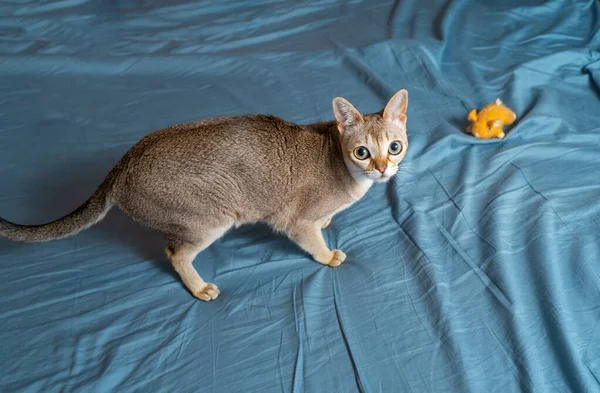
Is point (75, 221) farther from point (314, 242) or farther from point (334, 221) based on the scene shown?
point (334, 221)

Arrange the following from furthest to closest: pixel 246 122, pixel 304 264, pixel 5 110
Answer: pixel 5 110 < pixel 304 264 < pixel 246 122

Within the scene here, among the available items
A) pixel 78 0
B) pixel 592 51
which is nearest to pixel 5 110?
pixel 78 0

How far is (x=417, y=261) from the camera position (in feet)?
5.06

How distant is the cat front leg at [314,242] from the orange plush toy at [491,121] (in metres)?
0.85

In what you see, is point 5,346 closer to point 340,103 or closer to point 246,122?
point 246,122

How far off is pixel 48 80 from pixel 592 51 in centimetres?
264

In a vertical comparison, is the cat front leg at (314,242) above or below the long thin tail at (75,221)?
below

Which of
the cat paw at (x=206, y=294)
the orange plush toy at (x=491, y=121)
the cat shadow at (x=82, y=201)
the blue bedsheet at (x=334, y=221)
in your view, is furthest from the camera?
the orange plush toy at (x=491, y=121)

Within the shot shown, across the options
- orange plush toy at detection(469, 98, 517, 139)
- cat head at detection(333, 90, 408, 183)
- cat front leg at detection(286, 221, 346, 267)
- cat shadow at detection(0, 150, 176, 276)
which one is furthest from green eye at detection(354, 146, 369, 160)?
orange plush toy at detection(469, 98, 517, 139)

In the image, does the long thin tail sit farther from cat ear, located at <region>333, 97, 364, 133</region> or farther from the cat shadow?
cat ear, located at <region>333, 97, 364, 133</region>

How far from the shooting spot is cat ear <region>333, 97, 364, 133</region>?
1.38 m

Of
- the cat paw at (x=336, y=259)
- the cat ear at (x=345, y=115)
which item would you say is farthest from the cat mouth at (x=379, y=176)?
the cat paw at (x=336, y=259)

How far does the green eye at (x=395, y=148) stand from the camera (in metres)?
1.39

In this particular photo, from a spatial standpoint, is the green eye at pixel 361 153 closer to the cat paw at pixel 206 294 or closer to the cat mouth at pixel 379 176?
the cat mouth at pixel 379 176
